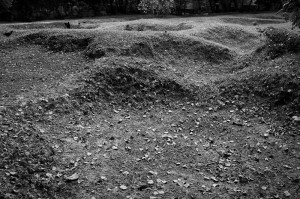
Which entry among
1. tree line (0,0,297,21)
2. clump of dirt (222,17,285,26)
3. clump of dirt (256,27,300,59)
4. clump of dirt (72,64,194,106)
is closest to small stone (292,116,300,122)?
clump of dirt (72,64,194,106)

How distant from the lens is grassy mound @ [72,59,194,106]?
32.8 feet

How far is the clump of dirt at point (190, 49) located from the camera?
1500 centimetres

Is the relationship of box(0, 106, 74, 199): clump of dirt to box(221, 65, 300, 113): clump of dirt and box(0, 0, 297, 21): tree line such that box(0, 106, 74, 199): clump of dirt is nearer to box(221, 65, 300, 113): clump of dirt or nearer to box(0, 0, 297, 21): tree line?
box(221, 65, 300, 113): clump of dirt

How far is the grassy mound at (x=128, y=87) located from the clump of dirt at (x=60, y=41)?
A: 4.49 metres

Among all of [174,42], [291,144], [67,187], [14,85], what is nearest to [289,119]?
[291,144]

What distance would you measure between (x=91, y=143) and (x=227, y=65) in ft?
31.9

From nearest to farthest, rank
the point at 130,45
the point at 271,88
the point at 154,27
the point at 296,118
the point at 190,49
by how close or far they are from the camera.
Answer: the point at 296,118
the point at 271,88
the point at 130,45
the point at 190,49
the point at 154,27

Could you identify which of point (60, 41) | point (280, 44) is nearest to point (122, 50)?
point (60, 41)

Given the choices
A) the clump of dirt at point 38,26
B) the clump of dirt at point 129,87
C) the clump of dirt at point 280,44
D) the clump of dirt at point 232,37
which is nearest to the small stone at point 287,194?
the clump of dirt at point 129,87

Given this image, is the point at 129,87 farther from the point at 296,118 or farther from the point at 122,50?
the point at 296,118

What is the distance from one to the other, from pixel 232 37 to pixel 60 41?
12.5m

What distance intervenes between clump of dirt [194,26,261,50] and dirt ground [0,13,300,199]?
412 centimetres

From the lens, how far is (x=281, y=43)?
13039 mm

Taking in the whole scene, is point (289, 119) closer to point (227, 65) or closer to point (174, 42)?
point (227, 65)
